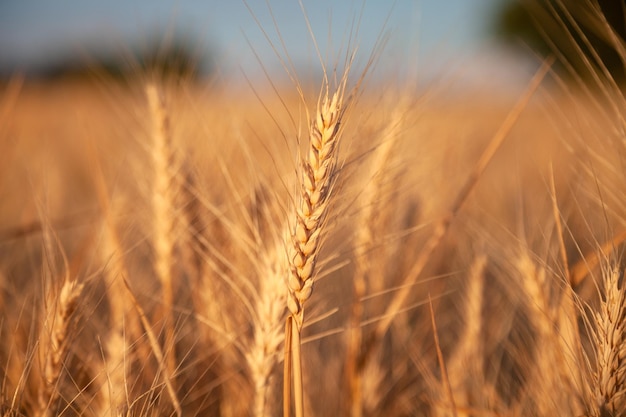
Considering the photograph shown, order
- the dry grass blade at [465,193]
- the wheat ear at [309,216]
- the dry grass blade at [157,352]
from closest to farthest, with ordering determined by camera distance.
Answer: the wheat ear at [309,216] → the dry grass blade at [157,352] → the dry grass blade at [465,193]

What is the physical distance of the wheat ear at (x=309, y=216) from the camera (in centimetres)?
59

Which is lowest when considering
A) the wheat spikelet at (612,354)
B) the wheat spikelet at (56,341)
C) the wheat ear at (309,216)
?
the wheat spikelet at (612,354)

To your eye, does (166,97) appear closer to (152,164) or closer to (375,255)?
(152,164)

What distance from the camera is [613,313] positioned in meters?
0.63

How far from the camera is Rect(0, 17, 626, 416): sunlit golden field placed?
67cm

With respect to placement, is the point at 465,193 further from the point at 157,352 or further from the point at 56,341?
the point at 56,341

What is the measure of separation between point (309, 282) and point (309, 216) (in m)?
0.08

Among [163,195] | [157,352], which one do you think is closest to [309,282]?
[157,352]

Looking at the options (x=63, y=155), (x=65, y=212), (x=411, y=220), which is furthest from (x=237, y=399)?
(x=63, y=155)

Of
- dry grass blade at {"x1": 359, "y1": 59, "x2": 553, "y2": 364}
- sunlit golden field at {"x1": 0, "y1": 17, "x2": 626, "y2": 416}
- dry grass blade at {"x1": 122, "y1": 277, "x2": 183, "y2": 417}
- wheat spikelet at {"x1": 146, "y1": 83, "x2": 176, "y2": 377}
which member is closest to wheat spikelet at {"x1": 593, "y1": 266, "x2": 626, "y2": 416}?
sunlit golden field at {"x1": 0, "y1": 17, "x2": 626, "y2": 416}

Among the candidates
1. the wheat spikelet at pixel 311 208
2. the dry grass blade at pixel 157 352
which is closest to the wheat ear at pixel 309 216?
the wheat spikelet at pixel 311 208

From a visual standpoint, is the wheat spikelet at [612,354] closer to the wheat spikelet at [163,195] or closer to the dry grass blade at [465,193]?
the dry grass blade at [465,193]

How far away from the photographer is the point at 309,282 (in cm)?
58

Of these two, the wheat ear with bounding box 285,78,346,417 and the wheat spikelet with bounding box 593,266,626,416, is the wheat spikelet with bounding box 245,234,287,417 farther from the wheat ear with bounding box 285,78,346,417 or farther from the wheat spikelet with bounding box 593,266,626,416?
the wheat spikelet with bounding box 593,266,626,416
